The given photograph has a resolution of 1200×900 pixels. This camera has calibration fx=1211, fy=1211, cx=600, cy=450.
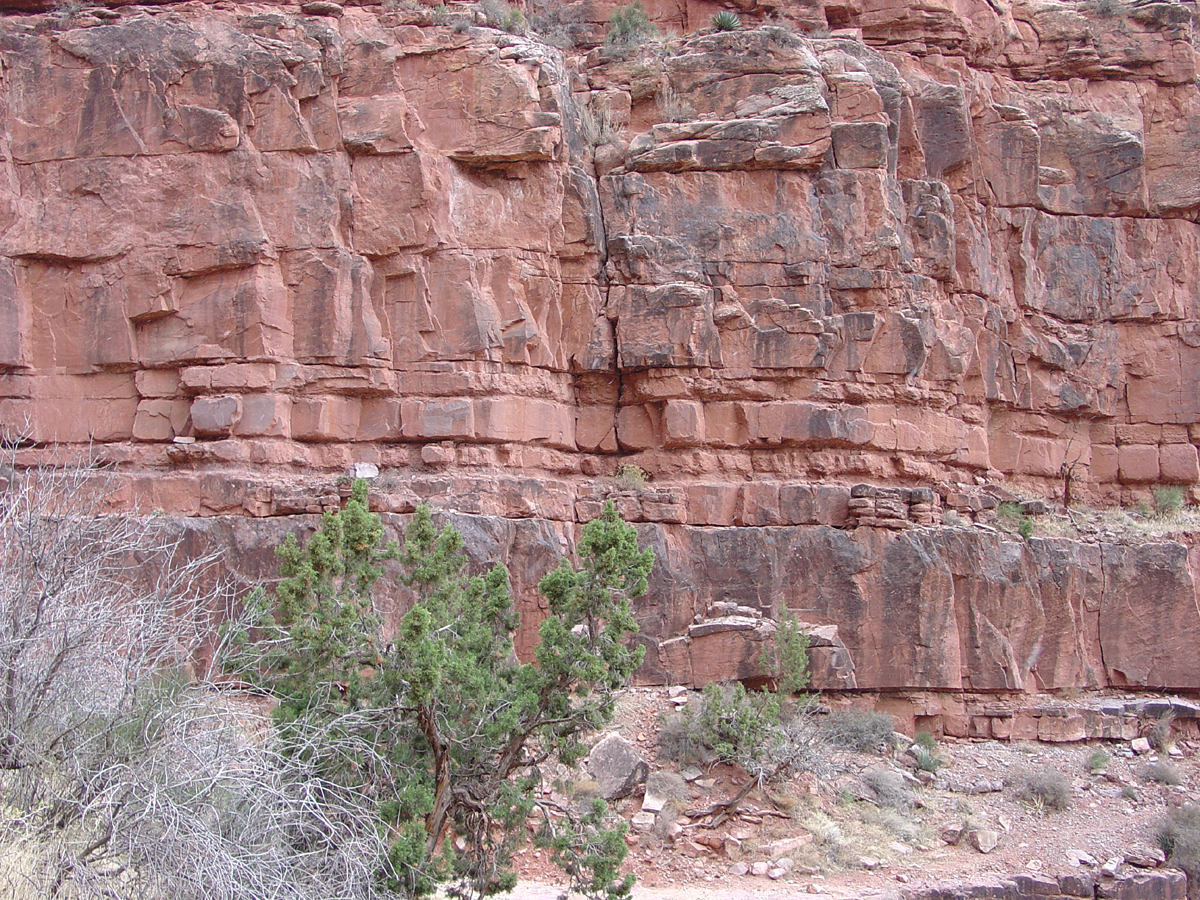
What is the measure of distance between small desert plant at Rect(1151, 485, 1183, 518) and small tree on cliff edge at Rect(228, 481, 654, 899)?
13206mm

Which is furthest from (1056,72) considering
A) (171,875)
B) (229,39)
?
(171,875)

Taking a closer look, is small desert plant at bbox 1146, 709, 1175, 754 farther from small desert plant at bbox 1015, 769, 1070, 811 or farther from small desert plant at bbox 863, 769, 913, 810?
small desert plant at bbox 863, 769, 913, 810

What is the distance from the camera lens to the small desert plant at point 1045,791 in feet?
53.2

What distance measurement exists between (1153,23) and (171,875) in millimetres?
22081

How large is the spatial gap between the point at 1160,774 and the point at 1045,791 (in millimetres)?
2050

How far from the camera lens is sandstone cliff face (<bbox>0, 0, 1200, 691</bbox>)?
17.7 m

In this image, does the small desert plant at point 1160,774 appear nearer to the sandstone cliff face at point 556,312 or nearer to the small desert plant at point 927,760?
the sandstone cliff face at point 556,312

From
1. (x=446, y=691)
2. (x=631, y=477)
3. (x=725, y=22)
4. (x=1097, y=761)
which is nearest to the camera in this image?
(x=446, y=691)

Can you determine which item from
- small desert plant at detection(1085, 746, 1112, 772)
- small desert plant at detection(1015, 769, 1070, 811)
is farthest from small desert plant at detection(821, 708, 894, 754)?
small desert plant at detection(1085, 746, 1112, 772)

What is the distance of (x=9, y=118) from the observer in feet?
59.6

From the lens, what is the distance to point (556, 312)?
62.0 ft

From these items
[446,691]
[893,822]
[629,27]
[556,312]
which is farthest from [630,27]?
[446,691]

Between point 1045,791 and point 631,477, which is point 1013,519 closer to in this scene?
point 1045,791

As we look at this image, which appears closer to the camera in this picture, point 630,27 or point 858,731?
point 858,731
